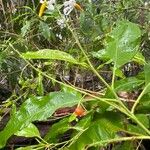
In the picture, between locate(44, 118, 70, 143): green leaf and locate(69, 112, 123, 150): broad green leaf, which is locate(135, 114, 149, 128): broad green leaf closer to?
locate(69, 112, 123, 150): broad green leaf

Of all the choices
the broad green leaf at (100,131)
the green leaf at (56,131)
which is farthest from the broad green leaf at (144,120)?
the green leaf at (56,131)

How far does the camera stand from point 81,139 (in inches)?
24.7

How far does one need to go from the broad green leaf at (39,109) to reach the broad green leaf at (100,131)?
5 centimetres

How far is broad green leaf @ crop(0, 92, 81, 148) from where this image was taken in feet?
2.04

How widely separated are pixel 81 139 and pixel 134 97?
345mm

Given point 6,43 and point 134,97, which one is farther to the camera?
point 6,43

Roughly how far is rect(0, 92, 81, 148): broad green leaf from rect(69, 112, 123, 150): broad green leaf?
5 centimetres

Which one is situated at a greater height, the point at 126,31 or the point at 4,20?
the point at 126,31

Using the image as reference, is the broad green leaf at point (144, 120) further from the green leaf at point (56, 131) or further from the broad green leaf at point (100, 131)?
the green leaf at point (56, 131)

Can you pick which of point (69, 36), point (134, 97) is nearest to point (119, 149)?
point (134, 97)

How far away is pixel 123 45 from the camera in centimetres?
67

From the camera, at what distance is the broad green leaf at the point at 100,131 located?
62cm

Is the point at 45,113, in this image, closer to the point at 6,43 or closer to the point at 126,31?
the point at 126,31

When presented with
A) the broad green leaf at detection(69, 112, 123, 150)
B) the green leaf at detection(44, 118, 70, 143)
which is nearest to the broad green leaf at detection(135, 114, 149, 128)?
the broad green leaf at detection(69, 112, 123, 150)
